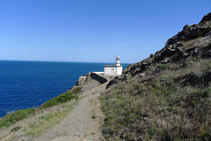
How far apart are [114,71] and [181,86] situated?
4605 cm

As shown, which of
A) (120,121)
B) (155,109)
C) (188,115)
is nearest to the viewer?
(188,115)

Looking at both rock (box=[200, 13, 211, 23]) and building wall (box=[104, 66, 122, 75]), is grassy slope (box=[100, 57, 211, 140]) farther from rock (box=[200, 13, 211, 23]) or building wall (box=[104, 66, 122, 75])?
building wall (box=[104, 66, 122, 75])

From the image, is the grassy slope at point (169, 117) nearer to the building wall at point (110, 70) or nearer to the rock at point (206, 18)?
the rock at point (206, 18)

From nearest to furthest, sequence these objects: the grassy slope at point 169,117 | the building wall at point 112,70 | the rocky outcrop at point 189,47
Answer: the grassy slope at point 169,117 < the rocky outcrop at point 189,47 < the building wall at point 112,70

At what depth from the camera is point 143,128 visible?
19.5 feet

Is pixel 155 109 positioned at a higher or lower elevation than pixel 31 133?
higher

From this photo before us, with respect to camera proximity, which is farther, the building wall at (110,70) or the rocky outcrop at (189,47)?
the building wall at (110,70)

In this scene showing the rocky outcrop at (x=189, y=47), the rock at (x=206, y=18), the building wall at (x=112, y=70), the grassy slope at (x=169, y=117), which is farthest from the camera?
the building wall at (x=112, y=70)

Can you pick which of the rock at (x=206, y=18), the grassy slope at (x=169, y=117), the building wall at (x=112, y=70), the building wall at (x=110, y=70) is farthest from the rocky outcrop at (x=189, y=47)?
the building wall at (x=110, y=70)

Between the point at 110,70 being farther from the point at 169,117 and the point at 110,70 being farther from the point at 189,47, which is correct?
the point at 169,117

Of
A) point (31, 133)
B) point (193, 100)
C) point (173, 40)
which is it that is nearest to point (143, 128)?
point (193, 100)

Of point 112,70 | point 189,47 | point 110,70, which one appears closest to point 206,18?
point 189,47

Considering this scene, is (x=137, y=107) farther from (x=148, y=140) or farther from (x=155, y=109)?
(x=148, y=140)

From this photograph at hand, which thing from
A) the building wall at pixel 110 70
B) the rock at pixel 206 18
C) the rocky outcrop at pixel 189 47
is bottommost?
the building wall at pixel 110 70
